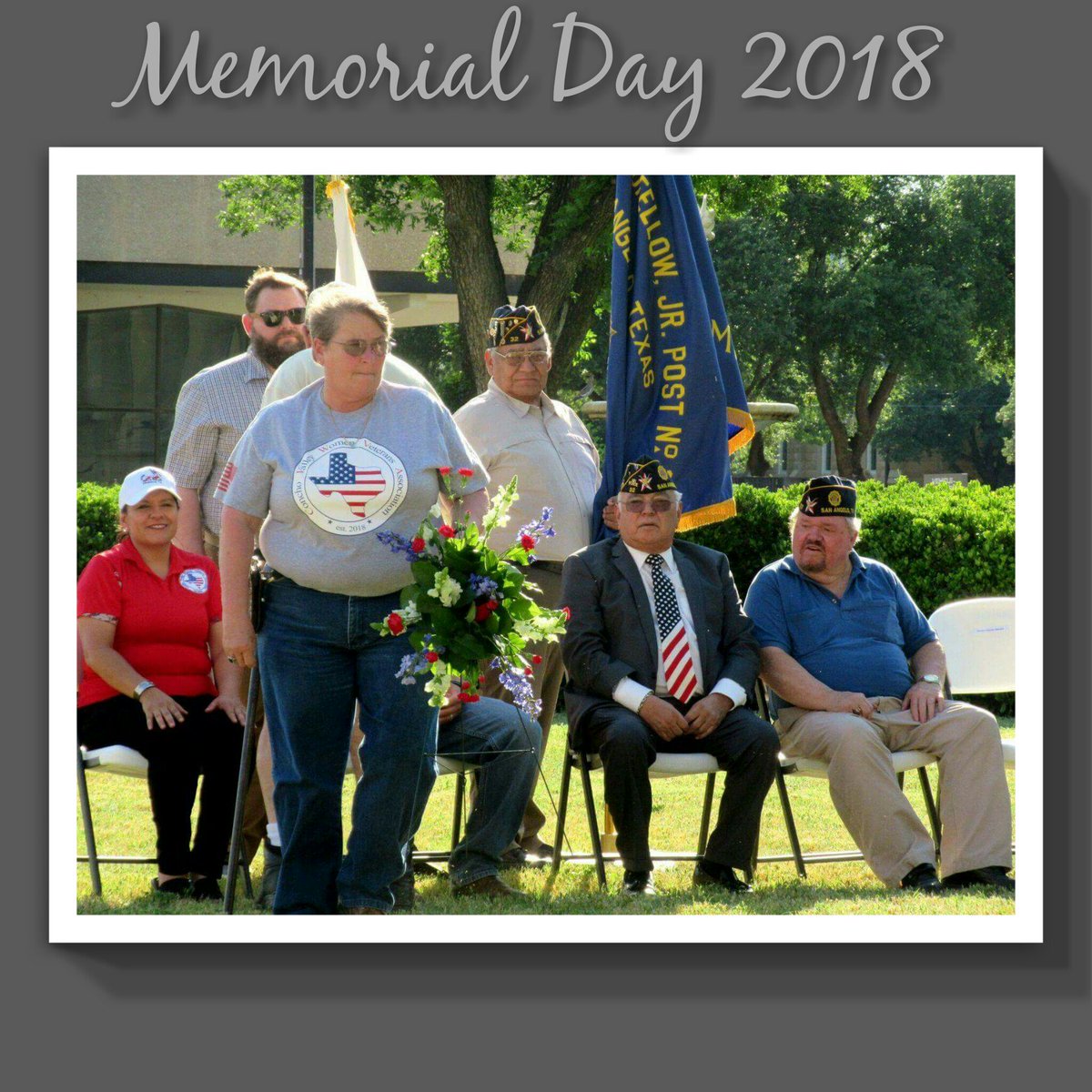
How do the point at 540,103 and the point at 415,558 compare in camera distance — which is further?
the point at 415,558

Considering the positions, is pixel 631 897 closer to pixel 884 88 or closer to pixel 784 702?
pixel 784 702

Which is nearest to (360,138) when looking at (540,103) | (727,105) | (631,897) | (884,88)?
(540,103)

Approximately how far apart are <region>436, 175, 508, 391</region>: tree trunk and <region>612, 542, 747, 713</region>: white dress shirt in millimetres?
5420

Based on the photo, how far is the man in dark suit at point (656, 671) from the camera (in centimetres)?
514

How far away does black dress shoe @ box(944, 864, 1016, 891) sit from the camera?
512 cm

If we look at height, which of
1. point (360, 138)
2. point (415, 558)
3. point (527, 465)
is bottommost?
point (415, 558)

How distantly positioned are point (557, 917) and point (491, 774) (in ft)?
3.88

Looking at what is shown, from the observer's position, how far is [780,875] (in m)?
5.61

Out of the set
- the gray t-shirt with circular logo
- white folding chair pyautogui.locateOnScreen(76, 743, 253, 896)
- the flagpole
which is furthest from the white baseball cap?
the flagpole

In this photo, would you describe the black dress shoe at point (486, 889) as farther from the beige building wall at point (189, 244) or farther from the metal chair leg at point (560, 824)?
the beige building wall at point (189, 244)

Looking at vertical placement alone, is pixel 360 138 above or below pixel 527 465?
above

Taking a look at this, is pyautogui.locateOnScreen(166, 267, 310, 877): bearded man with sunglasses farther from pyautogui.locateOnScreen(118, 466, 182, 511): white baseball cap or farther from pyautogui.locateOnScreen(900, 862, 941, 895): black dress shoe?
pyautogui.locateOnScreen(900, 862, 941, 895): black dress shoe
